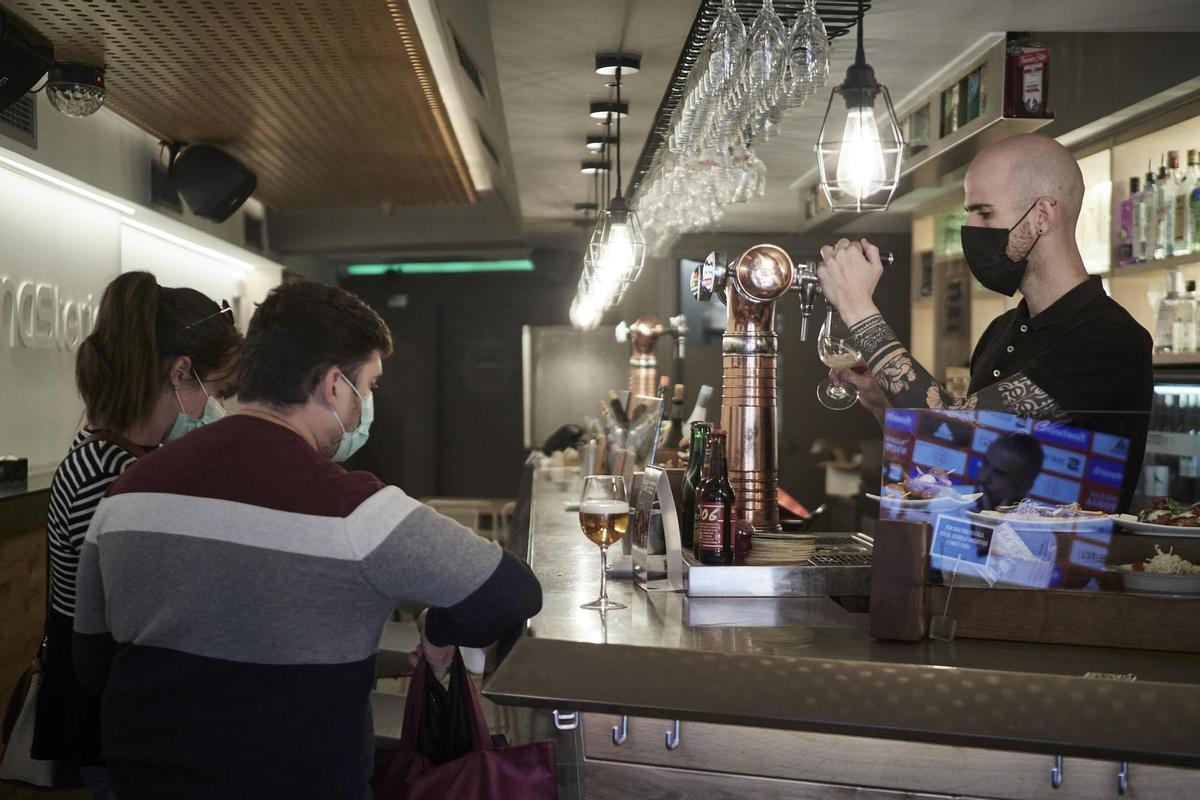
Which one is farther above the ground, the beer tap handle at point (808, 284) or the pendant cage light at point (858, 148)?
the pendant cage light at point (858, 148)

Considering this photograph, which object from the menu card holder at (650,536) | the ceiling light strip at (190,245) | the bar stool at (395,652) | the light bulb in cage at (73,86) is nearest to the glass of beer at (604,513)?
the menu card holder at (650,536)

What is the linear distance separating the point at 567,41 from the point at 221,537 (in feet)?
9.05

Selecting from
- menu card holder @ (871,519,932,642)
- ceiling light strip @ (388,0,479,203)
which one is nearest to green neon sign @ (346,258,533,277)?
ceiling light strip @ (388,0,479,203)

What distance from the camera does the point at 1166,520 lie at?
1.57 m

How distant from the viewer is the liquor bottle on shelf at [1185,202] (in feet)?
11.5

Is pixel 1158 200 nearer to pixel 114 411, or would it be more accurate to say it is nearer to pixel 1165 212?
pixel 1165 212

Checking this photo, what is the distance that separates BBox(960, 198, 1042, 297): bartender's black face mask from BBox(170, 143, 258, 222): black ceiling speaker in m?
4.32

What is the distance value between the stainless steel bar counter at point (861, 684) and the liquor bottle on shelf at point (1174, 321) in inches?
95.4

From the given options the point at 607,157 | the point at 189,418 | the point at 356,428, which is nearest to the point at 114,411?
the point at 189,418

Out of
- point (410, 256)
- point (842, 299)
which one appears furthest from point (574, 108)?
point (410, 256)

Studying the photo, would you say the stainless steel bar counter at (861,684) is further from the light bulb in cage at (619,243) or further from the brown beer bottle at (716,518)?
the light bulb in cage at (619,243)

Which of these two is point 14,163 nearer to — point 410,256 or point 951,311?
point 951,311

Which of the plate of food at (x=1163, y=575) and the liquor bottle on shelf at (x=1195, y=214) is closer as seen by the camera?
the plate of food at (x=1163, y=575)

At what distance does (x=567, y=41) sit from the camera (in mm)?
3764
